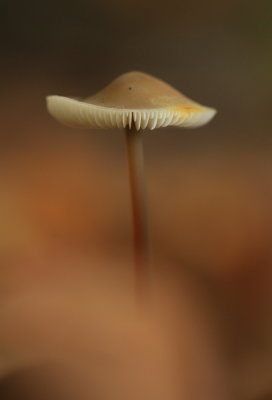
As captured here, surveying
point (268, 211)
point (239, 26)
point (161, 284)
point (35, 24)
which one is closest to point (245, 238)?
point (268, 211)

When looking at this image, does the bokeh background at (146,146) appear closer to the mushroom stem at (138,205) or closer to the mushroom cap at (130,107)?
the mushroom stem at (138,205)

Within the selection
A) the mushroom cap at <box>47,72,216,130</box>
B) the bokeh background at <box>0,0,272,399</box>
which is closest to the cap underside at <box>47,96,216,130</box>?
the mushroom cap at <box>47,72,216,130</box>

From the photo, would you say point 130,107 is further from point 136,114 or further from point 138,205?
point 138,205

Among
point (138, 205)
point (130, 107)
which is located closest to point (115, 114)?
point (130, 107)

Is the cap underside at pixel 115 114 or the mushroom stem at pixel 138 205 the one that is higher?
the cap underside at pixel 115 114

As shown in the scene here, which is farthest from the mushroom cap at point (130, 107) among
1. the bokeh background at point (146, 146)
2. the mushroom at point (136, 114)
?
the bokeh background at point (146, 146)

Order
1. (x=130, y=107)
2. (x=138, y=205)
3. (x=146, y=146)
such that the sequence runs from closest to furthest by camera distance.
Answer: (x=130, y=107) → (x=138, y=205) → (x=146, y=146)
